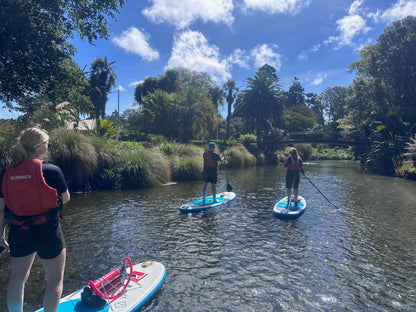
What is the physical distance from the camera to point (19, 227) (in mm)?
2555

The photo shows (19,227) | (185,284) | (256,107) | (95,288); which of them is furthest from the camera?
(256,107)

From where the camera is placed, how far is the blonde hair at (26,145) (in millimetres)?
2508

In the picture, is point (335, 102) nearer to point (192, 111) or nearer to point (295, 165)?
point (192, 111)

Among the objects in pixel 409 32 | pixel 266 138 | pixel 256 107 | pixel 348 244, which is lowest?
pixel 348 244

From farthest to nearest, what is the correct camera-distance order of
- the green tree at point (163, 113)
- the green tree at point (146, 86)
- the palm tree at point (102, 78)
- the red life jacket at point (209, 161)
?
the green tree at point (146, 86) < the palm tree at point (102, 78) < the green tree at point (163, 113) < the red life jacket at point (209, 161)

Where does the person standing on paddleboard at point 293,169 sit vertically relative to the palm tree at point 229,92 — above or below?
below

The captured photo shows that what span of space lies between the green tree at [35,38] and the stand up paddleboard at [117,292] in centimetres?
1032

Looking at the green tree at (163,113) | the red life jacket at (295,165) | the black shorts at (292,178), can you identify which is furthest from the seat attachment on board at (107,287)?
the green tree at (163,113)

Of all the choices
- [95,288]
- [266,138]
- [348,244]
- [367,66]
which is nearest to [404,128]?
[367,66]

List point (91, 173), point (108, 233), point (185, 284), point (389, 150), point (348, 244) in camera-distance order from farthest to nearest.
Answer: point (389, 150) < point (91, 173) < point (108, 233) < point (348, 244) < point (185, 284)

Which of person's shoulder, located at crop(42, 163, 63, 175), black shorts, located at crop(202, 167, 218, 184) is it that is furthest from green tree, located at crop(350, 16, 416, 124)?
person's shoulder, located at crop(42, 163, 63, 175)

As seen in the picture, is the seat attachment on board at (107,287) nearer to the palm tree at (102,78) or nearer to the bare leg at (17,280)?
the bare leg at (17,280)

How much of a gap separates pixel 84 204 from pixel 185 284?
6.76m

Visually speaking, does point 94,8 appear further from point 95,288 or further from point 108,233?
point 95,288
